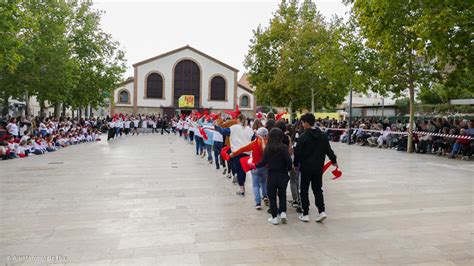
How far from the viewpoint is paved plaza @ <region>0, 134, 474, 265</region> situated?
521cm

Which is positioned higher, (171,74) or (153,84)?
(171,74)

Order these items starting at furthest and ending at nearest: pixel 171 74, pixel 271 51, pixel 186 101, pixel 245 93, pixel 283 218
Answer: pixel 245 93 → pixel 171 74 → pixel 186 101 → pixel 271 51 → pixel 283 218

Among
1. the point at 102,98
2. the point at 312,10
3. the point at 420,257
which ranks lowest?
the point at 420,257

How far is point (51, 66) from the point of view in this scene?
26422mm

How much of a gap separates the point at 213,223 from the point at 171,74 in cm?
5271

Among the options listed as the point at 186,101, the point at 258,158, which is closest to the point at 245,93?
the point at 186,101

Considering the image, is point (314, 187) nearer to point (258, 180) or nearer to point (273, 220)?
point (273, 220)

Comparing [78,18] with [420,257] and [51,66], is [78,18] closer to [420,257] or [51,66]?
[51,66]

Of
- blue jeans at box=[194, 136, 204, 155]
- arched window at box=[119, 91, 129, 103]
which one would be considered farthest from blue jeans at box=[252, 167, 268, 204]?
arched window at box=[119, 91, 129, 103]

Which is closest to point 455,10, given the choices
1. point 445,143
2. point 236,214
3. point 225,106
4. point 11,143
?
point 445,143

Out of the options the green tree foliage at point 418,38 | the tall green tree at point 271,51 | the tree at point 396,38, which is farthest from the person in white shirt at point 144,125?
the tree at point 396,38

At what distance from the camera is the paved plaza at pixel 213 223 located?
5.21 m

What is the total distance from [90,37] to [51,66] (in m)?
11.7

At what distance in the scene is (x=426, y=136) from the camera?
64.5ft
